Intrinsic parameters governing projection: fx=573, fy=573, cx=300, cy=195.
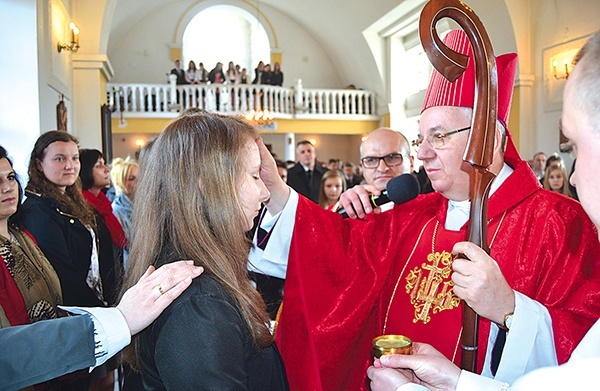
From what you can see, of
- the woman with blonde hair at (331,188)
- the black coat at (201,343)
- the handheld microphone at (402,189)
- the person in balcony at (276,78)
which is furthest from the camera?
the person in balcony at (276,78)

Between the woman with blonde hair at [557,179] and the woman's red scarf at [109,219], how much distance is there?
4.19 m

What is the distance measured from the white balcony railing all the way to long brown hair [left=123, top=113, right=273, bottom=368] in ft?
43.3

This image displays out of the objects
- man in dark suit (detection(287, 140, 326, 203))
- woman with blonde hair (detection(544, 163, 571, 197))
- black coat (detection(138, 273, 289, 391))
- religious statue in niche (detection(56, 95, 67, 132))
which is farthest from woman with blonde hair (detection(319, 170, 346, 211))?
black coat (detection(138, 273, 289, 391))

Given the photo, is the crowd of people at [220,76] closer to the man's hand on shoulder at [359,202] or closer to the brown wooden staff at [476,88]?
the man's hand on shoulder at [359,202]

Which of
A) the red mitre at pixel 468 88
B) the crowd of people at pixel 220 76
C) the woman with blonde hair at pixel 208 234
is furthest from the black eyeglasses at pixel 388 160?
the crowd of people at pixel 220 76

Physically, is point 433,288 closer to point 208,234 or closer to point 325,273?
point 325,273

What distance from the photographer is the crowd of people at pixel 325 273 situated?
1175 millimetres

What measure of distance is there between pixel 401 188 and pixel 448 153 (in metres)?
0.28

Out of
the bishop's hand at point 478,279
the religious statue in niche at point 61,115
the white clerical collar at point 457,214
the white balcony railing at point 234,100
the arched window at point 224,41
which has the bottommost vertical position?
the bishop's hand at point 478,279

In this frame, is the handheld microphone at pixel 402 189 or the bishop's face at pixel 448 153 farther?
the handheld microphone at pixel 402 189

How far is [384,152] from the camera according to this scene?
10.6 ft

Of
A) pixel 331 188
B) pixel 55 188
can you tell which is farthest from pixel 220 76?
pixel 55 188

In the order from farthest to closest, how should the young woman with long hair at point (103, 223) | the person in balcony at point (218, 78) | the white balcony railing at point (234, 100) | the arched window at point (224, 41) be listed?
the arched window at point (224, 41) < the person in balcony at point (218, 78) < the white balcony railing at point (234, 100) < the young woman with long hair at point (103, 223)

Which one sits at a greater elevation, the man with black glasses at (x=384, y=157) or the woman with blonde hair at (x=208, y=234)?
the man with black glasses at (x=384, y=157)
